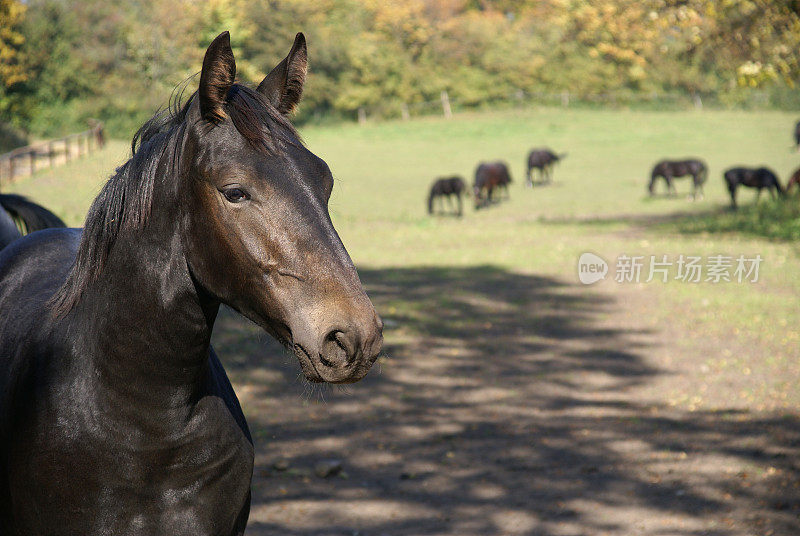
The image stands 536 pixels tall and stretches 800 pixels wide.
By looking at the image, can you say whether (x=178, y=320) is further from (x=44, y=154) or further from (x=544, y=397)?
(x=44, y=154)

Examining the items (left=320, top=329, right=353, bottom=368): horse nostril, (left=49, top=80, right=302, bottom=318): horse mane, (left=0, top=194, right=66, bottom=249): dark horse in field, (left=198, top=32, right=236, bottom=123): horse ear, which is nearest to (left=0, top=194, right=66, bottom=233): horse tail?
(left=0, top=194, right=66, bottom=249): dark horse in field

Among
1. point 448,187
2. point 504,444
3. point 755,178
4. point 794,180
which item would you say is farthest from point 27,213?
point 755,178

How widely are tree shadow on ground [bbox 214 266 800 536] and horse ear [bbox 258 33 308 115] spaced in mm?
1430

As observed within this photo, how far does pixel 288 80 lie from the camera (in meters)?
2.15

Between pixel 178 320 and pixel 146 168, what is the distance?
1.36ft

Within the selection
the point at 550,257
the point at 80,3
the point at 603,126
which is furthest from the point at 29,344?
the point at 603,126

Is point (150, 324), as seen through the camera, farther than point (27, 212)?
No

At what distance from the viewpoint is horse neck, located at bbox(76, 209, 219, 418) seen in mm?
2021

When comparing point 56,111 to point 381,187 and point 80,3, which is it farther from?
point 381,187

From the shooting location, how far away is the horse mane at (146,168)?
191cm

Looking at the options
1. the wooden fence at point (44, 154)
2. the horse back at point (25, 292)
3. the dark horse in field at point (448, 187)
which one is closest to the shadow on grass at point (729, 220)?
the dark horse in field at point (448, 187)

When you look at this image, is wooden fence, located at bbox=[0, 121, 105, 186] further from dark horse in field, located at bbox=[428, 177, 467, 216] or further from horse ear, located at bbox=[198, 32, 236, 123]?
horse ear, located at bbox=[198, 32, 236, 123]

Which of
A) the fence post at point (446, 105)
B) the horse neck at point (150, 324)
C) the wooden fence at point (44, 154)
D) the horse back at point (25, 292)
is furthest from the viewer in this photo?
the fence post at point (446, 105)

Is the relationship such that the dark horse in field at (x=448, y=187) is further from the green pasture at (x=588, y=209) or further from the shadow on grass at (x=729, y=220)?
the shadow on grass at (x=729, y=220)
